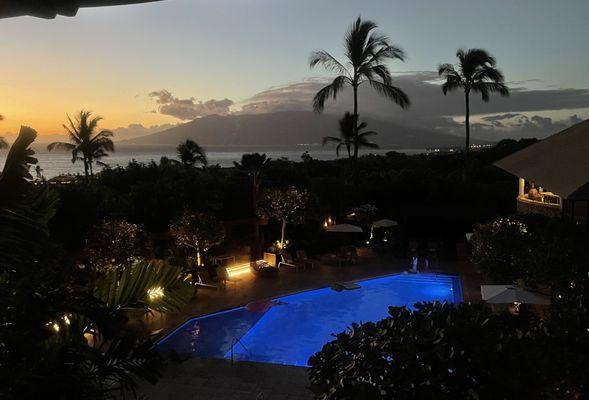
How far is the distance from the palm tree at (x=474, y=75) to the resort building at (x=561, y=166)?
1322 cm

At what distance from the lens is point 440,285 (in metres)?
15.8

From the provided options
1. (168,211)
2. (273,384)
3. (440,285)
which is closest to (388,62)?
(440,285)

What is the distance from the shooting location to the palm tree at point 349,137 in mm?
25491

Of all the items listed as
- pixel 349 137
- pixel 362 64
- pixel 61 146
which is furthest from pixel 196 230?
pixel 61 146

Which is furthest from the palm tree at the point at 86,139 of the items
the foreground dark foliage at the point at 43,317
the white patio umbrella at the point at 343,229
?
the foreground dark foliage at the point at 43,317

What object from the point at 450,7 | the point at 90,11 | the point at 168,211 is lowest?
the point at 168,211

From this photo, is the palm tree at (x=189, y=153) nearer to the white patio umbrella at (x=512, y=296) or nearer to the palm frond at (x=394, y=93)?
the palm frond at (x=394, y=93)

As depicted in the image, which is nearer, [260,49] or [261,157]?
[261,157]

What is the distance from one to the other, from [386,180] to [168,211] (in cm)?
1199

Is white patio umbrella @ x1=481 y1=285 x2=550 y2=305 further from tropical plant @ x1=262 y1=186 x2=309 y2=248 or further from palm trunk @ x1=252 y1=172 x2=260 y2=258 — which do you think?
palm trunk @ x1=252 y1=172 x2=260 y2=258

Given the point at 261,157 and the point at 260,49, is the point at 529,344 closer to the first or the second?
the point at 261,157

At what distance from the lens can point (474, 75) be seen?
1013 inches

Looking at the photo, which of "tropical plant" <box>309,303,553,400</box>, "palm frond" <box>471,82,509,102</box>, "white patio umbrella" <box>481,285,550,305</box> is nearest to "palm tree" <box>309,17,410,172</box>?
"palm frond" <box>471,82,509,102</box>

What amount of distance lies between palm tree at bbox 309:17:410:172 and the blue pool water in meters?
10.5
